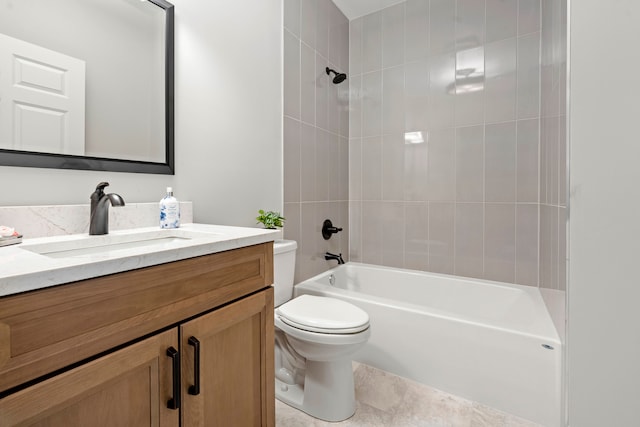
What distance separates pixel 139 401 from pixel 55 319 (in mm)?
267

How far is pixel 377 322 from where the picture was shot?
69.1 inches

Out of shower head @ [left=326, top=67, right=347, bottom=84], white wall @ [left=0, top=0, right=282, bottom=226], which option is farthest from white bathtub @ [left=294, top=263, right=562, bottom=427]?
shower head @ [left=326, top=67, right=347, bottom=84]

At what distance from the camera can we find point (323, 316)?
1.39 m

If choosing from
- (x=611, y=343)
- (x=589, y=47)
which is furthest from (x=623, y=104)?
(x=611, y=343)

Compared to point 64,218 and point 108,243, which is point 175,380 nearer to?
point 108,243

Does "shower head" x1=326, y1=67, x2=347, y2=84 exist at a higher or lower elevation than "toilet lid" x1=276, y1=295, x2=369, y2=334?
higher

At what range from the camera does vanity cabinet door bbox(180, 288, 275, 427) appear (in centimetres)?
75

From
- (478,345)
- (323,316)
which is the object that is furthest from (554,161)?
(323,316)

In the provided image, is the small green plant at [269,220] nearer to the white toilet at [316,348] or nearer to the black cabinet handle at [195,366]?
the white toilet at [316,348]

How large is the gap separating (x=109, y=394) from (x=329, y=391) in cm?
103

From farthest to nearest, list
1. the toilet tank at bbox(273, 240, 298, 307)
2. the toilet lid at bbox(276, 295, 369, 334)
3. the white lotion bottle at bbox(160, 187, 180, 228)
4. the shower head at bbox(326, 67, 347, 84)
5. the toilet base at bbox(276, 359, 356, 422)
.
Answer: the shower head at bbox(326, 67, 347, 84), the toilet tank at bbox(273, 240, 298, 307), the toilet base at bbox(276, 359, 356, 422), the toilet lid at bbox(276, 295, 369, 334), the white lotion bottle at bbox(160, 187, 180, 228)

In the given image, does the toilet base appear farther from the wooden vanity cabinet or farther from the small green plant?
the small green plant

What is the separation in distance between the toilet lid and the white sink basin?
0.58 meters

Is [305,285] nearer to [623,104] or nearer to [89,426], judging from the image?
[89,426]
